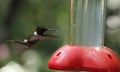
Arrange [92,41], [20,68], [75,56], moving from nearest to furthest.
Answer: [75,56], [92,41], [20,68]

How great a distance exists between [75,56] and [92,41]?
0.25 m

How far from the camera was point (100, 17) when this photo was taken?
279 cm

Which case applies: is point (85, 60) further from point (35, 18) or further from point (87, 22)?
point (35, 18)

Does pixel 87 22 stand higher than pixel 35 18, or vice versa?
pixel 87 22

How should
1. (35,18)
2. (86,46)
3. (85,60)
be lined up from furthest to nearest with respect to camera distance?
(35,18)
(86,46)
(85,60)

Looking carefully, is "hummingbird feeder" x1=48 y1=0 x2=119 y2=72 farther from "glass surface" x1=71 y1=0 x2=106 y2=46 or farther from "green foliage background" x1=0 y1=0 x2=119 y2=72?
"green foliage background" x1=0 y1=0 x2=119 y2=72

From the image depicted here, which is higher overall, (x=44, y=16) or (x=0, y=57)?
(x=44, y=16)

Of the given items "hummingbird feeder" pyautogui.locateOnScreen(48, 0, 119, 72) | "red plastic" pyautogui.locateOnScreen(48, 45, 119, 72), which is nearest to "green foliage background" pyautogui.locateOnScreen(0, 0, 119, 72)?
"hummingbird feeder" pyautogui.locateOnScreen(48, 0, 119, 72)

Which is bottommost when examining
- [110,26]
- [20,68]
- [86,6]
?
[20,68]

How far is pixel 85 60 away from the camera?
247 centimetres

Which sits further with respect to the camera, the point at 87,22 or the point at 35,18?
the point at 35,18

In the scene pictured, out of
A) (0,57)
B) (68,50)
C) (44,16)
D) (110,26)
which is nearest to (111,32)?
(110,26)

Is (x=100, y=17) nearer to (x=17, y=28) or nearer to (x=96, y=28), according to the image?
(x=96, y=28)

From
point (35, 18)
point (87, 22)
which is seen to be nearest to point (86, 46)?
point (87, 22)
